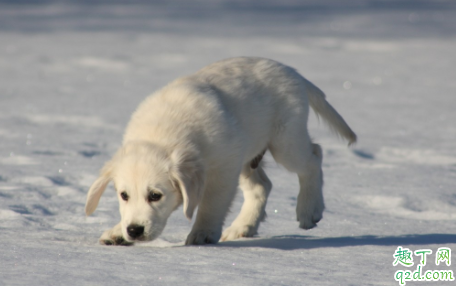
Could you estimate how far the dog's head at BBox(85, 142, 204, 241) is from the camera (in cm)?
330

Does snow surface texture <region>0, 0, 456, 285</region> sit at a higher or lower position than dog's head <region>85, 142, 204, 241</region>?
lower

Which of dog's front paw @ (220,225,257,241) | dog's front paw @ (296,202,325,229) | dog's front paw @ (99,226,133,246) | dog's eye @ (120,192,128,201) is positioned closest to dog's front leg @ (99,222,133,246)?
dog's front paw @ (99,226,133,246)

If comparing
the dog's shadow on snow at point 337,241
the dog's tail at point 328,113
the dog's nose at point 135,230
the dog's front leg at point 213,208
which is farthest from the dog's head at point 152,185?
the dog's tail at point 328,113

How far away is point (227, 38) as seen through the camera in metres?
14.5

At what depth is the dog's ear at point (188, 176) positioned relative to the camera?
3328 millimetres

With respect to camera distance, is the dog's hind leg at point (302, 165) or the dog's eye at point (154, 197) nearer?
the dog's eye at point (154, 197)

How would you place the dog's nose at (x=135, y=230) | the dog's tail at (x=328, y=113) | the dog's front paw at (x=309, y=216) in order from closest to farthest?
the dog's nose at (x=135, y=230) < the dog's front paw at (x=309, y=216) < the dog's tail at (x=328, y=113)

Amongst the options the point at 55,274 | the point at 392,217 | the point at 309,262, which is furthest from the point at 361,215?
the point at 55,274

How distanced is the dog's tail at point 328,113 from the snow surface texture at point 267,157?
497mm

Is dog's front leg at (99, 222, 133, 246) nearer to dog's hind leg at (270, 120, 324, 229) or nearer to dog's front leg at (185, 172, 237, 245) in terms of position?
dog's front leg at (185, 172, 237, 245)

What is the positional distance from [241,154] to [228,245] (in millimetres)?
489

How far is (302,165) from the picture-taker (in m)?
4.22

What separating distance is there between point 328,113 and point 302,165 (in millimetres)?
602

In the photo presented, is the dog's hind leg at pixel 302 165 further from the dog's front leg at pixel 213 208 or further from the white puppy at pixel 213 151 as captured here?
the dog's front leg at pixel 213 208
